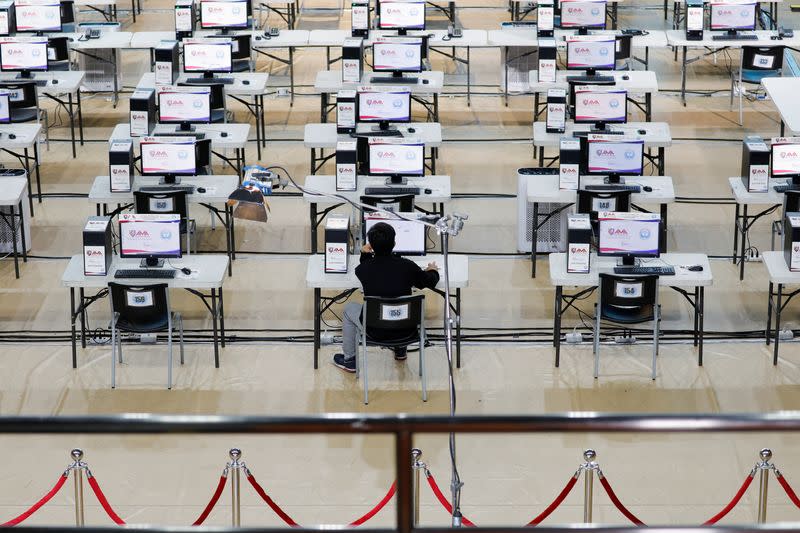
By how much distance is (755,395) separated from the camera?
7.68 m

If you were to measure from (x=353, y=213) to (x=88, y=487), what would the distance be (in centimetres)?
381

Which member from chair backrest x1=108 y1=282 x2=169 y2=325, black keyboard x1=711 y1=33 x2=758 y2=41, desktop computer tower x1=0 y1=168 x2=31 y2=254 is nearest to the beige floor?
desktop computer tower x1=0 y1=168 x2=31 y2=254

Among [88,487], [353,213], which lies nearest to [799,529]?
[88,487]

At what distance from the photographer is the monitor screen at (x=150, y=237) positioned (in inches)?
315

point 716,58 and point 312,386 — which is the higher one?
point 716,58

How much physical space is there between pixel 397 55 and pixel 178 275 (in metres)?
4.21

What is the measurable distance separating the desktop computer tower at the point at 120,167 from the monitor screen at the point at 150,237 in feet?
4.09

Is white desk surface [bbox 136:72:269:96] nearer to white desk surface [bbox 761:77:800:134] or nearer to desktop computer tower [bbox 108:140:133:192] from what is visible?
desktop computer tower [bbox 108:140:133:192]

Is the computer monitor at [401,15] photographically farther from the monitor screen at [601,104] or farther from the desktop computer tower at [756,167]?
the desktop computer tower at [756,167]

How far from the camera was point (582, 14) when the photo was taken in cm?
1266

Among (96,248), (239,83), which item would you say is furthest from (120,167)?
(239,83)

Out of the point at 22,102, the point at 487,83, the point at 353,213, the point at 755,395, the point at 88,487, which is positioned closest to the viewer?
the point at 88,487

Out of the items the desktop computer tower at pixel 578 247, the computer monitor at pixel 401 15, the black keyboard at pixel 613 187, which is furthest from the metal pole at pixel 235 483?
the computer monitor at pixel 401 15

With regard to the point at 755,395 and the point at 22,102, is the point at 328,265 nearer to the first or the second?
the point at 755,395
